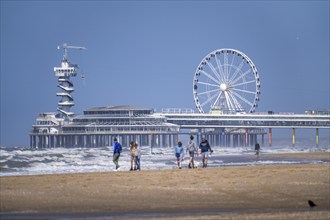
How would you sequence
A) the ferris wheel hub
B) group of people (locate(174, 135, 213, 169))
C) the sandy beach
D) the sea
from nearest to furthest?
the sandy beach
group of people (locate(174, 135, 213, 169))
the sea
the ferris wheel hub

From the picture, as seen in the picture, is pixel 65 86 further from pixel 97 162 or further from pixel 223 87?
pixel 97 162

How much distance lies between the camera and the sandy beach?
52.6 ft

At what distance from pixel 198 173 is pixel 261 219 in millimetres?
10951

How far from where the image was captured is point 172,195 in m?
19.2

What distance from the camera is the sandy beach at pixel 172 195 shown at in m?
16.0

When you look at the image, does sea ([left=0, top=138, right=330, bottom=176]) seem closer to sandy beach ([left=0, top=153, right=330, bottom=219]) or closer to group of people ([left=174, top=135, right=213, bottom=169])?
group of people ([left=174, top=135, right=213, bottom=169])

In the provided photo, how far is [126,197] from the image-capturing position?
18859mm

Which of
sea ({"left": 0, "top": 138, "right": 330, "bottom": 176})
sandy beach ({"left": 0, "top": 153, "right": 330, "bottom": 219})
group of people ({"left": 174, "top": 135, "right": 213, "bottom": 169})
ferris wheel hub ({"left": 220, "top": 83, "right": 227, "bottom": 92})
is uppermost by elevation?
ferris wheel hub ({"left": 220, "top": 83, "right": 227, "bottom": 92})

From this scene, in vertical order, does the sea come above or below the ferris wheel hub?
below

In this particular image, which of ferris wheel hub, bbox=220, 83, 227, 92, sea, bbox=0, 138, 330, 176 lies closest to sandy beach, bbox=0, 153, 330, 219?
sea, bbox=0, 138, 330, 176

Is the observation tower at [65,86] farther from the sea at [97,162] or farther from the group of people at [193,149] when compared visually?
the group of people at [193,149]

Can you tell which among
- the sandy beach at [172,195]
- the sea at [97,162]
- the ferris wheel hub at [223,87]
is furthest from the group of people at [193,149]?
the ferris wheel hub at [223,87]

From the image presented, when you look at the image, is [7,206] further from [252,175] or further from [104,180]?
[252,175]

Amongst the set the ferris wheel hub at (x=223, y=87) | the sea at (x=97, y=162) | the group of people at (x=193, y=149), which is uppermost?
the ferris wheel hub at (x=223, y=87)
